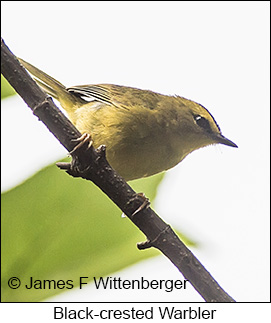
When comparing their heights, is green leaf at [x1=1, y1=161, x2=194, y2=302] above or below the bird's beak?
below

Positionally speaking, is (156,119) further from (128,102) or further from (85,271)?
(85,271)

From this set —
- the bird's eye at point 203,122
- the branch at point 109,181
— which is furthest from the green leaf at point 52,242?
the bird's eye at point 203,122

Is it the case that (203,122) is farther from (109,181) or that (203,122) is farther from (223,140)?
(109,181)

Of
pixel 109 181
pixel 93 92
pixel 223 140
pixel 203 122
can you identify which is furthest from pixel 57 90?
pixel 109 181

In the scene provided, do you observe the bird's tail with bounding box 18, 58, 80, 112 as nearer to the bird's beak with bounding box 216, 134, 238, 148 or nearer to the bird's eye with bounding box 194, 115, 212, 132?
the bird's eye with bounding box 194, 115, 212, 132

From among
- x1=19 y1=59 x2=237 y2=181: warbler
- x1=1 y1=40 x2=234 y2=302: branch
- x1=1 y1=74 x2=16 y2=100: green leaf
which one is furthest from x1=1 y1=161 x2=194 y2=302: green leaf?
x1=19 y1=59 x2=237 y2=181: warbler

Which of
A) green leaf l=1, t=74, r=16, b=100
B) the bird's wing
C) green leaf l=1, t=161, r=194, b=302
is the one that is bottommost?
green leaf l=1, t=161, r=194, b=302

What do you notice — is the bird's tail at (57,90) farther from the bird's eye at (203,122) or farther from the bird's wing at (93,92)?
the bird's eye at (203,122)
